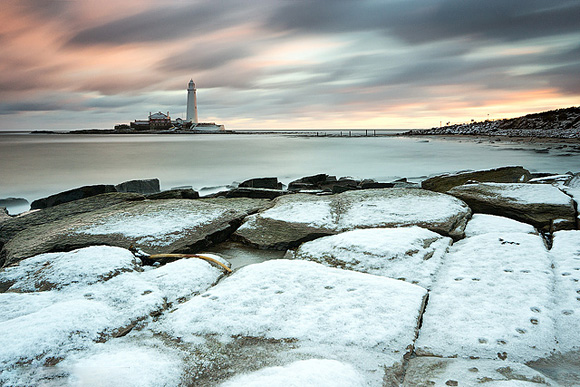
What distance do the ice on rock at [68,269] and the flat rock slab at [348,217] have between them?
1.36 meters

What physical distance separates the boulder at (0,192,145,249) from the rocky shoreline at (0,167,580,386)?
58 cm

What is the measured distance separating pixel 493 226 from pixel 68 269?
3.99 m

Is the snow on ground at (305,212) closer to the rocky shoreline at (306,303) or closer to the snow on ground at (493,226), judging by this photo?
the rocky shoreline at (306,303)

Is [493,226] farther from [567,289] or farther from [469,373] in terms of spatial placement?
[469,373]

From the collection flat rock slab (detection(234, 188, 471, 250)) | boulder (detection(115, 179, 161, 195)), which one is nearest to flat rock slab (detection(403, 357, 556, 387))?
flat rock slab (detection(234, 188, 471, 250))

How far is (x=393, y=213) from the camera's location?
4.16 m

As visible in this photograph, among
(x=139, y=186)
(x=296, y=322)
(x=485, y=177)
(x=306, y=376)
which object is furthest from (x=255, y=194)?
(x=485, y=177)

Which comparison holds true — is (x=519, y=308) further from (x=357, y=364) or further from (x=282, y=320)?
(x=282, y=320)

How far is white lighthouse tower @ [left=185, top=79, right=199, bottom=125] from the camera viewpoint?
75463 mm

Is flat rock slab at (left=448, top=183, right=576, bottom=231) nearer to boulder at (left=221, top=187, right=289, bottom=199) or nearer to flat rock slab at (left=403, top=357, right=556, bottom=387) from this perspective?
flat rock slab at (left=403, top=357, right=556, bottom=387)

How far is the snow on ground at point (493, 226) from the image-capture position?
11.7 ft

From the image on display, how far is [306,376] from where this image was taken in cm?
150

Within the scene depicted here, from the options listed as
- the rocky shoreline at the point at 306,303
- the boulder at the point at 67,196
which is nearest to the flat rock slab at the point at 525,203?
the rocky shoreline at the point at 306,303

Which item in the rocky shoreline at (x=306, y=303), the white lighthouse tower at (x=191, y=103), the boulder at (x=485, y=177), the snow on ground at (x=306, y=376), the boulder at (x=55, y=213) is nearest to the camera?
Answer: the snow on ground at (x=306, y=376)
